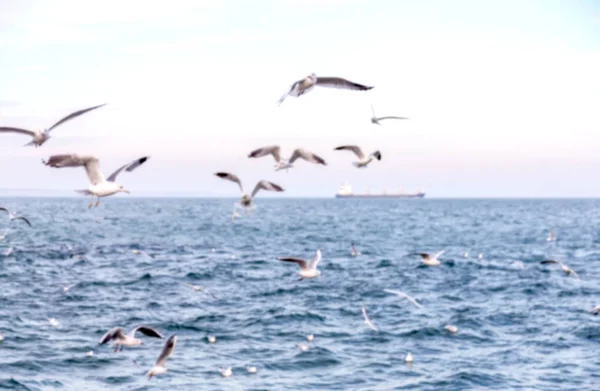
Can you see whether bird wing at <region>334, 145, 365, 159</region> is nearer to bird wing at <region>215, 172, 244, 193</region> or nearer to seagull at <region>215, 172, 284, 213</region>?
seagull at <region>215, 172, 284, 213</region>

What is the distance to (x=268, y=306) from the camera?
3231cm

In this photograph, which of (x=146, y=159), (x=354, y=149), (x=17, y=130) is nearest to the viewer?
(x=146, y=159)

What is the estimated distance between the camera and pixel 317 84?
15.3 metres

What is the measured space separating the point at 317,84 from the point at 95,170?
4235 millimetres

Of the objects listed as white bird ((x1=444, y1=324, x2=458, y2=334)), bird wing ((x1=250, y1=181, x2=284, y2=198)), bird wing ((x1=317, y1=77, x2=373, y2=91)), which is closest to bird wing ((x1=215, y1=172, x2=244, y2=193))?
bird wing ((x1=250, y1=181, x2=284, y2=198))

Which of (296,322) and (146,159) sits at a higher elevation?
(146,159)

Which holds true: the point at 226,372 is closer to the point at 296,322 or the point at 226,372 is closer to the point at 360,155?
the point at 360,155

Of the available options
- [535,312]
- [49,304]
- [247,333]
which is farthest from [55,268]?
[535,312]

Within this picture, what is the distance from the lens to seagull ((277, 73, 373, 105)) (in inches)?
582

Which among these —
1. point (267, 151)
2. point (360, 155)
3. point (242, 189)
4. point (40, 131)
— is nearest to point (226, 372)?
point (242, 189)

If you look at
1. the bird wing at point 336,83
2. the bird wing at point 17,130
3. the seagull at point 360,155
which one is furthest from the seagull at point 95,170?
the seagull at point 360,155

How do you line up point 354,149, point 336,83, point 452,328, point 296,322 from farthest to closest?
point 296,322 → point 452,328 → point 354,149 → point 336,83

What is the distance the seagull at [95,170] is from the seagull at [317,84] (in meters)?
2.82

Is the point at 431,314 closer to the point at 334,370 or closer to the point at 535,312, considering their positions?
the point at 535,312
